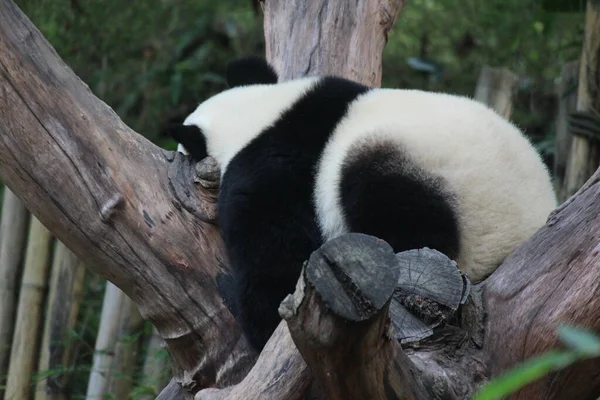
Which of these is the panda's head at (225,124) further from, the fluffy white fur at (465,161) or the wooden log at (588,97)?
the wooden log at (588,97)

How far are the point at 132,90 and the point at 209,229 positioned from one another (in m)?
2.84

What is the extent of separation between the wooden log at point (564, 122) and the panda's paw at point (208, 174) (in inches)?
86.4

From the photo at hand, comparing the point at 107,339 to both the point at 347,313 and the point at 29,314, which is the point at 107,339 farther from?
the point at 347,313

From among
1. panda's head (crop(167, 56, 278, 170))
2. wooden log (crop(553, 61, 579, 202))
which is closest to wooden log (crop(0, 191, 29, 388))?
panda's head (crop(167, 56, 278, 170))

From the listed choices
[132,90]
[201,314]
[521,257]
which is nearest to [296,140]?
[201,314]

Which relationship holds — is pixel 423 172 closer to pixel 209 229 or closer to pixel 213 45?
pixel 209 229

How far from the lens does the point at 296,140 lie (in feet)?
7.41

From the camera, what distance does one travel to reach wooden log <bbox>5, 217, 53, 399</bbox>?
3535 mm

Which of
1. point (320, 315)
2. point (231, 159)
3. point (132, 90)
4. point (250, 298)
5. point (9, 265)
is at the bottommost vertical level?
point (9, 265)

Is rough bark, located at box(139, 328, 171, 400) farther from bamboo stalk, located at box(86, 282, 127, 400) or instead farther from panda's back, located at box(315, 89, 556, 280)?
panda's back, located at box(315, 89, 556, 280)

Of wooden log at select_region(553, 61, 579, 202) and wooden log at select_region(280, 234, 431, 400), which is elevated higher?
wooden log at select_region(280, 234, 431, 400)

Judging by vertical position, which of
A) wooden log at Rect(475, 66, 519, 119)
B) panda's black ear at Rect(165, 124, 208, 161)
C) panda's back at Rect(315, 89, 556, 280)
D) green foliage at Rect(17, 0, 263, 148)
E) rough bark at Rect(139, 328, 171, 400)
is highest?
panda's back at Rect(315, 89, 556, 280)

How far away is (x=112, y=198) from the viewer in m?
2.19

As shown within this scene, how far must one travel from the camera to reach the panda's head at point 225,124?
7.84ft
